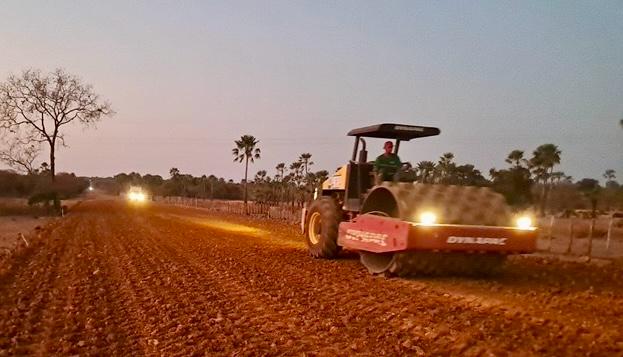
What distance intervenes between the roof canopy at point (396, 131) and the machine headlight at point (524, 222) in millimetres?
2737

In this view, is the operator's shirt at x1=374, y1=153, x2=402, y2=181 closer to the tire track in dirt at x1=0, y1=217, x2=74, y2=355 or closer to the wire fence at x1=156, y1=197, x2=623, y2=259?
the tire track in dirt at x1=0, y1=217, x2=74, y2=355

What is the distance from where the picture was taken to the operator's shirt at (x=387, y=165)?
1048 centimetres

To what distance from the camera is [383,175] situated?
408 inches

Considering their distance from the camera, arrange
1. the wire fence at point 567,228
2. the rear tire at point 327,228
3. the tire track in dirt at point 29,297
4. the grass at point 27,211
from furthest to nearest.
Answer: the grass at point 27,211, the wire fence at point 567,228, the rear tire at point 327,228, the tire track in dirt at point 29,297

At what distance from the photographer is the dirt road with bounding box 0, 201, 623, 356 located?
16.5 ft

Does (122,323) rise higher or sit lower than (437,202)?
lower

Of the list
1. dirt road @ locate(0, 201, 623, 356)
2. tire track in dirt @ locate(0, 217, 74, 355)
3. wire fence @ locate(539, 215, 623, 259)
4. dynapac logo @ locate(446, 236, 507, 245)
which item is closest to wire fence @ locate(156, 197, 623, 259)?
wire fence @ locate(539, 215, 623, 259)

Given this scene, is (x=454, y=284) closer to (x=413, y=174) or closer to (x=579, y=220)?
(x=413, y=174)

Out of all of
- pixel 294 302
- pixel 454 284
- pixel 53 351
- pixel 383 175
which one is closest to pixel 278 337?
pixel 294 302

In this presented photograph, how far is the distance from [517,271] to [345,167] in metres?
4.03

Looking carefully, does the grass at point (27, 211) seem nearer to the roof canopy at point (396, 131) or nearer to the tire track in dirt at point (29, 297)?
the tire track in dirt at point (29, 297)

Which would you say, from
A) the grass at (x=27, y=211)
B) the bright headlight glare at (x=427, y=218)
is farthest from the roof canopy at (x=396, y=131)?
the grass at (x=27, y=211)

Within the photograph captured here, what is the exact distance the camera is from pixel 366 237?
915cm

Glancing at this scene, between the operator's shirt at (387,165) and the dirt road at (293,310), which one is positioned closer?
the dirt road at (293,310)
